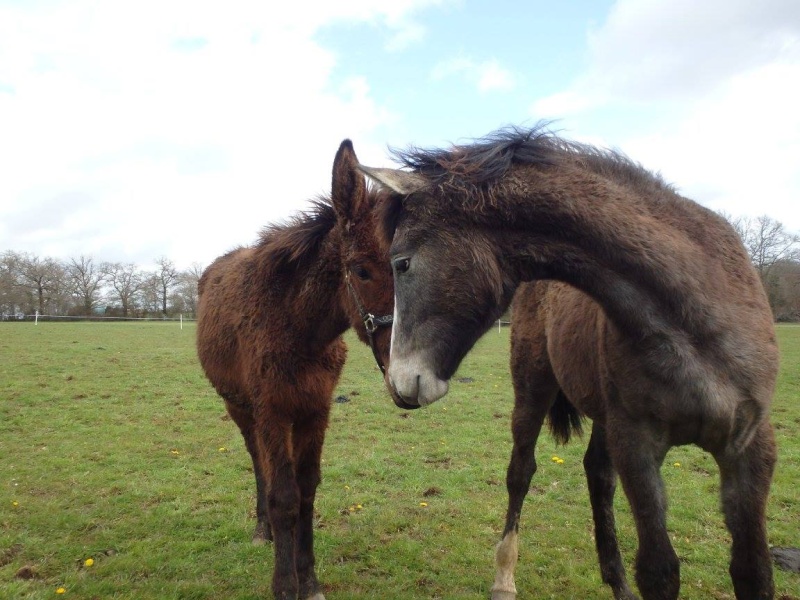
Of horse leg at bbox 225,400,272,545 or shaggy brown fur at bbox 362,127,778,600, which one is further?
horse leg at bbox 225,400,272,545

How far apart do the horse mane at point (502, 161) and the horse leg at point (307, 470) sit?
7.61 feet

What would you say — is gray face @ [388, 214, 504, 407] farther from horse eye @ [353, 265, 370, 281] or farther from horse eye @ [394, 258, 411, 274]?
horse eye @ [353, 265, 370, 281]

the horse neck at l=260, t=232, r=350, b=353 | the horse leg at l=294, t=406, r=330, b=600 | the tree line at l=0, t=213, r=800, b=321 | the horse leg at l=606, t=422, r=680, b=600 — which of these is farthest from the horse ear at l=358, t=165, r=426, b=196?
the tree line at l=0, t=213, r=800, b=321

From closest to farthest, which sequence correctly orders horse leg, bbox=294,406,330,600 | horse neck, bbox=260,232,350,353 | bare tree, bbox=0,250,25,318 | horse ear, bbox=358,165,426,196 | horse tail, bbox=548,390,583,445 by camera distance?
horse ear, bbox=358,165,426,196 → horse neck, bbox=260,232,350,353 → horse leg, bbox=294,406,330,600 → horse tail, bbox=548,390,583,445 → bare tree, bbox=0,250,25,318

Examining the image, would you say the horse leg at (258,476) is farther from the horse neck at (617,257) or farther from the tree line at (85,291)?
the tree line at (85,291)

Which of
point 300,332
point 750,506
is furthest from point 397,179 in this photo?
point 750,506

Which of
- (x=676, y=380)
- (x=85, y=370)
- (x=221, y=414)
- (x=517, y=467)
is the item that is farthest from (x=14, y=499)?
(x=85, y=370)

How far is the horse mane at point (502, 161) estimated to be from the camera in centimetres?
244

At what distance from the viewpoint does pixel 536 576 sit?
166 inches

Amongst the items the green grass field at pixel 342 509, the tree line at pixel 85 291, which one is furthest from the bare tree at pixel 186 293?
the green grass field at pixel 342 509

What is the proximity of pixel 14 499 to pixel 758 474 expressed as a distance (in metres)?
6.64

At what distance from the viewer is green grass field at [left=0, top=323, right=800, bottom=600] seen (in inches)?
164

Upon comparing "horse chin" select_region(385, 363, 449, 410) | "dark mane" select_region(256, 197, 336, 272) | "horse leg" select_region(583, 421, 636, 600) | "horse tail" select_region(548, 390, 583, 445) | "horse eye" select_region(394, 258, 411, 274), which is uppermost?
"dark mane" select_region(256, 197, 336, 272)

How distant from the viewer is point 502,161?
249 cm
